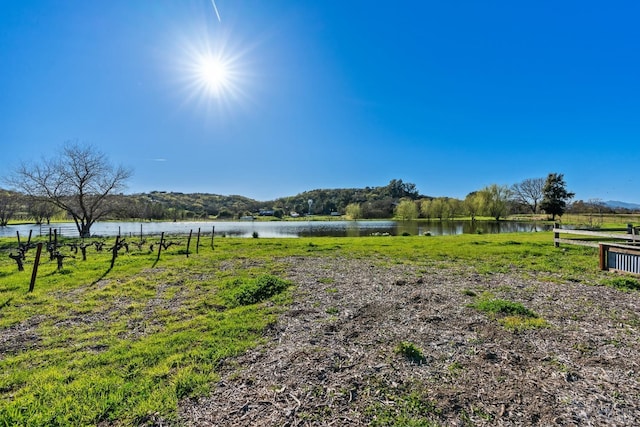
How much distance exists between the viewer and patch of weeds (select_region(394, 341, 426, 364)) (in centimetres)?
474

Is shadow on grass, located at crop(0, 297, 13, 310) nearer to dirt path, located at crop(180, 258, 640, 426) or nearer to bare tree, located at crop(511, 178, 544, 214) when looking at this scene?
dirt path, located at crop(180, 258, 640, 426)

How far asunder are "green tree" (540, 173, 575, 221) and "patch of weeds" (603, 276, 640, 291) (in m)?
77.9

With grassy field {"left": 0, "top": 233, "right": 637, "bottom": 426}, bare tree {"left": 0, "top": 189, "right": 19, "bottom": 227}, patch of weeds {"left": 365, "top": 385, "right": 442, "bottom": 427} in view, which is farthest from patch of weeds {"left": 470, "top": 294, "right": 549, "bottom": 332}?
bare tree {"left": 0, "top": 189, "right": 19, "bottom": 227}

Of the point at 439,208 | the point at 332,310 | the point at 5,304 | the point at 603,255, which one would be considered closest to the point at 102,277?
the point at 5,304

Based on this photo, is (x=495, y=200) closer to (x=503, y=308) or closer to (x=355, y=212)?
(x=355, y=212)

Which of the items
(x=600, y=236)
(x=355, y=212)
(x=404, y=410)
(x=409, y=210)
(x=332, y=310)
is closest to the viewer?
(x=404, y=410)

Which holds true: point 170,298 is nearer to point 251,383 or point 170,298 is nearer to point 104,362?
point 104,362

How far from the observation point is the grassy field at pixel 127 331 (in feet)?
12.7

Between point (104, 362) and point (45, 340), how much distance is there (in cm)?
231

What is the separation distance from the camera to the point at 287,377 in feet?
14.1

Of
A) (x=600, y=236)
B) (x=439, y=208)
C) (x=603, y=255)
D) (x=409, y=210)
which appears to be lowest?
(x=603, y=255)

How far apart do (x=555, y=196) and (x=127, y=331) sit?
91.1m

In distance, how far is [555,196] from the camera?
2830 inches

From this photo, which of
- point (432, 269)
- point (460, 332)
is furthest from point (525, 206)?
point (460, 332)
